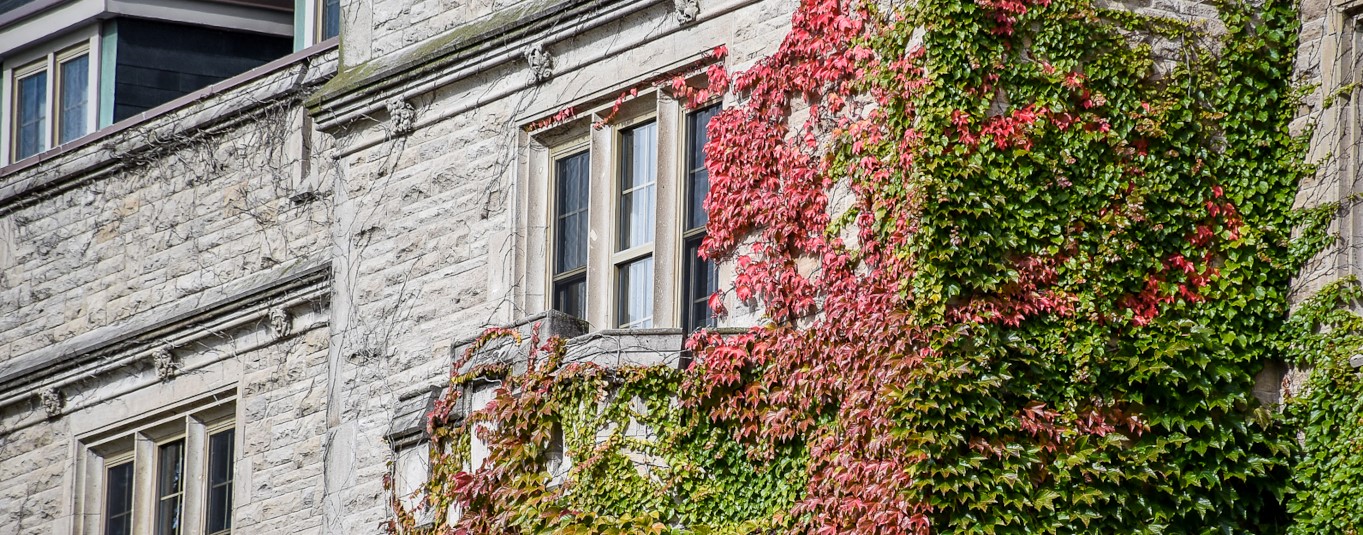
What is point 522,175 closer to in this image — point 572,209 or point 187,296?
point 572,209

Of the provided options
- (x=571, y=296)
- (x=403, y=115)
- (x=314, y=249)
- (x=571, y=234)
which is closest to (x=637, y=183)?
(x=571, y=234)

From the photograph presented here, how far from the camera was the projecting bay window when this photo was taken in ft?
58.9

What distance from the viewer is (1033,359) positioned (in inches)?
619

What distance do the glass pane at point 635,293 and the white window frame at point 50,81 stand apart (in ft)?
23.7

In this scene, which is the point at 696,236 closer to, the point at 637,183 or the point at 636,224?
the point at 636,224

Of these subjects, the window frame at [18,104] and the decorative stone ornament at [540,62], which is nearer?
the decorative stone ornament at [540,62]

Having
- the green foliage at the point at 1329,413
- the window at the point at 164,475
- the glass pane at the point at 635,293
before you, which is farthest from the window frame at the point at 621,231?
the window at the point at 164,475

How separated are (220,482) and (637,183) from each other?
196 inches

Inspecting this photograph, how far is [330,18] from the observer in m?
22.2

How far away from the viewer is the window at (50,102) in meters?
A: 23.9

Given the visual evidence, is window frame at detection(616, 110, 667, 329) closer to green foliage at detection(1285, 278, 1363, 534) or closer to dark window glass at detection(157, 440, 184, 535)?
green foliage at detection(1285, 278, 1363, 534)

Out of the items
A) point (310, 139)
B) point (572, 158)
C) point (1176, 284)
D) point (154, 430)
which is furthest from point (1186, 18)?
point (154, 430)

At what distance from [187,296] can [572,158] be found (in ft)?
15.2

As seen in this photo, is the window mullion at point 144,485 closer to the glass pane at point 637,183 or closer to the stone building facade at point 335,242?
the stone building facade at point 335,242
